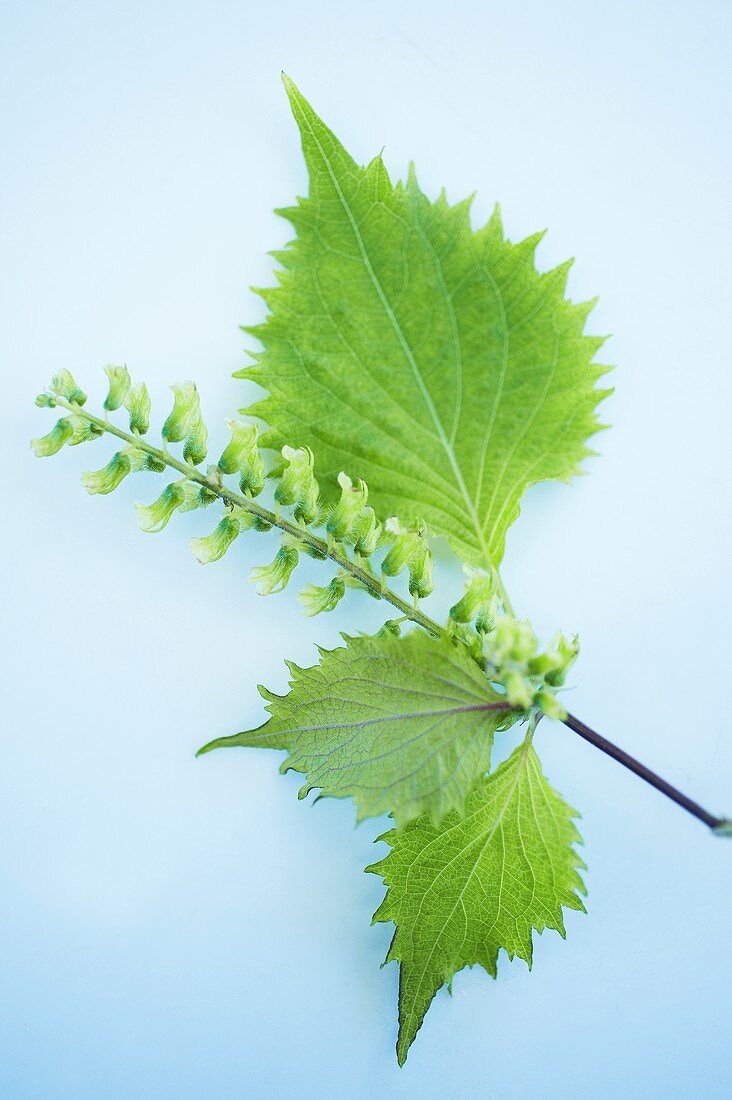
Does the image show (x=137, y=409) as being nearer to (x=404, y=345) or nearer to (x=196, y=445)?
(x=196, y=445)

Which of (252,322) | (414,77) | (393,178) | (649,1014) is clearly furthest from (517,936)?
(414,77)

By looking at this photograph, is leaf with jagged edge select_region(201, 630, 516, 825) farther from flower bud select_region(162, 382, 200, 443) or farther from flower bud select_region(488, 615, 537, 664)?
flower bud select_region(162, 382, 200, 443)

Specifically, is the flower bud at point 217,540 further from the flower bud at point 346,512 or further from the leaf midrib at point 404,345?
the leaf midrib at point 404,345

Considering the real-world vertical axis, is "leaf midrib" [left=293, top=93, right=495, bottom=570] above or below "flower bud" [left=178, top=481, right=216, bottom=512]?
above

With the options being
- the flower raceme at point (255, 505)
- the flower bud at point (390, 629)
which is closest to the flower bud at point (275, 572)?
the flower raceme at point (255, 505)

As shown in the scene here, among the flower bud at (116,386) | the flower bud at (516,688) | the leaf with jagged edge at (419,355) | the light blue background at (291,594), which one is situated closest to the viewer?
the flower bud at (516,688)

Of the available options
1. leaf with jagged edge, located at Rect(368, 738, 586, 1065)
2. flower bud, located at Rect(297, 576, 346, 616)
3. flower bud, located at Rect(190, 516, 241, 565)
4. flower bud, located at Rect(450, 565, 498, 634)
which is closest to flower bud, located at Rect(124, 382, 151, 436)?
flower bud, located at Rect(190, 516, 241, 565)

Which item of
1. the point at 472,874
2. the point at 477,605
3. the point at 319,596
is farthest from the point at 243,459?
the point at 472,874
